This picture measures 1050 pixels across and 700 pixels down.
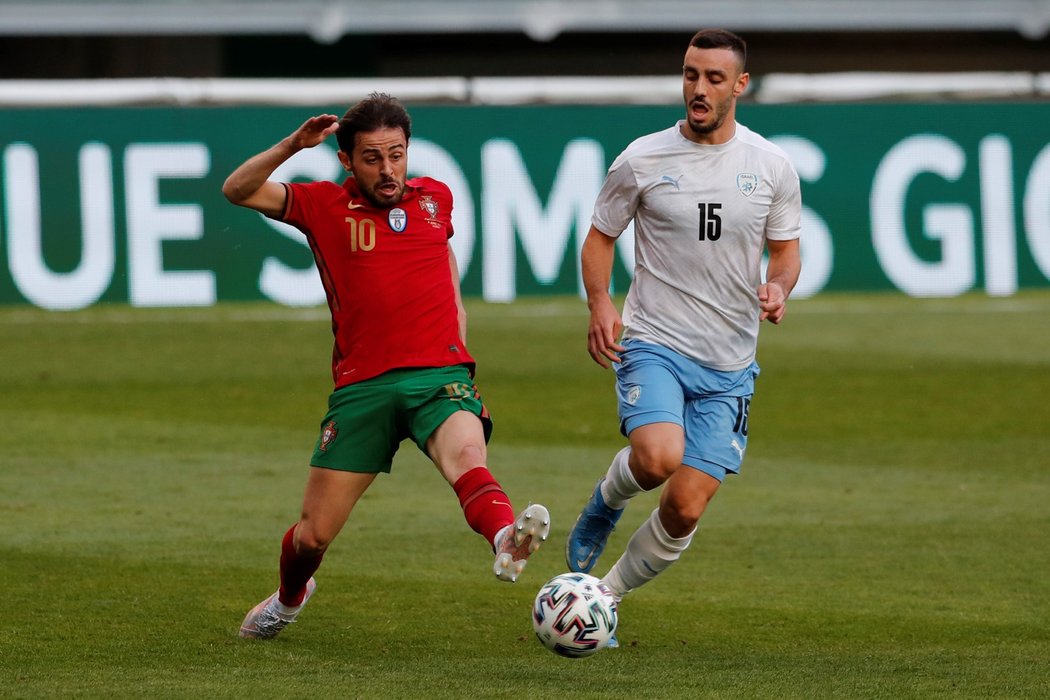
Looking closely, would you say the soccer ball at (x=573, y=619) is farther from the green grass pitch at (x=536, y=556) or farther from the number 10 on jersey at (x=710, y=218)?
the number 10 on jersey at (x=710, y=218)

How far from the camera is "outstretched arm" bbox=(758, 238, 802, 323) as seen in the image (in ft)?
20.4

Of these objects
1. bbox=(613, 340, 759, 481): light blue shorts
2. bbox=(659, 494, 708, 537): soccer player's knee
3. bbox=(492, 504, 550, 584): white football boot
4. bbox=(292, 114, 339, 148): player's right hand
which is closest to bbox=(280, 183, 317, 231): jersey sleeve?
bbox=(292, 114, 339, 148): player's right hand

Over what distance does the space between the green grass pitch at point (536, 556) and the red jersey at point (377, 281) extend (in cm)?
105

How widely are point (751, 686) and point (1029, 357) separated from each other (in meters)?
10.5

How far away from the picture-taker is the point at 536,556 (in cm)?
815

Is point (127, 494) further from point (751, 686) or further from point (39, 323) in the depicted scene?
point (39, 323)

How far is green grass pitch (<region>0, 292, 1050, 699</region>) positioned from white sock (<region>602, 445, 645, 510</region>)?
1.70ft

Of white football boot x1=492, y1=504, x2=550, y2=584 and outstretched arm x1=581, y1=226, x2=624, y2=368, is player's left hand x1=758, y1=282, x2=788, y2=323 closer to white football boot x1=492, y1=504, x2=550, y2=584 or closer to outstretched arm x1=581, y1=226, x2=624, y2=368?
outstretched arm x1=581, y1=226, x2=624, y2=368

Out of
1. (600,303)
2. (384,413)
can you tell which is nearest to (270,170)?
(384,413)

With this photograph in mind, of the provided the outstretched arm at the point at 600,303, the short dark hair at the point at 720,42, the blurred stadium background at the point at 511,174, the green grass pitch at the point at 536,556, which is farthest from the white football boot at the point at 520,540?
the blurred stadium background at the point at 511,174

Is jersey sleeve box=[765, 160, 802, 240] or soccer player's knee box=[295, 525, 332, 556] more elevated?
jersey sleeve box=[765, 160, 802, 240]

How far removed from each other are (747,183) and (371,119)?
59.2 inches

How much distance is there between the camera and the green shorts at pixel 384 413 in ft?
19.4

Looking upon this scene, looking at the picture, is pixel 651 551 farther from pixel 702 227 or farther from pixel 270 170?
pixel 270 170
